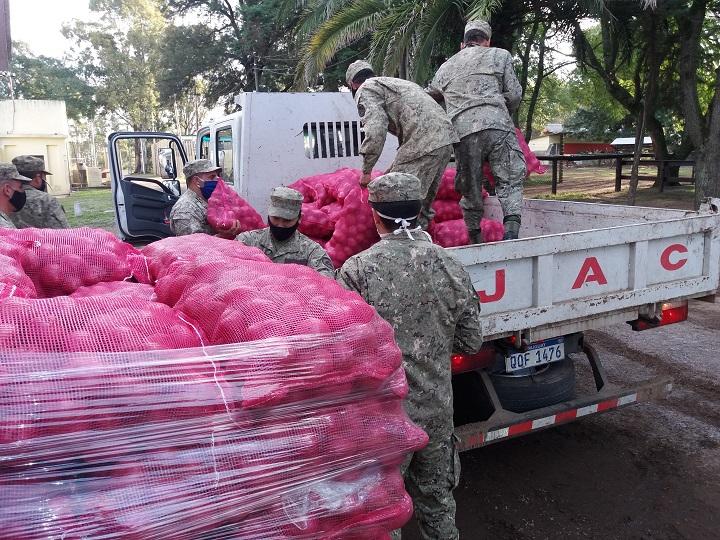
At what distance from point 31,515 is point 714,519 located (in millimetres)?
3059

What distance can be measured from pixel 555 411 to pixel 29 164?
156 inches

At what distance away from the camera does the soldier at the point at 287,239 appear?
320cm

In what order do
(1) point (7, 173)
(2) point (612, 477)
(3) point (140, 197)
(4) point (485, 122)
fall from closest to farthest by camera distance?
(2) point (612, 477) < (1) point (7, 173) < (4) point (485, 122) < (3) point (140, 197)

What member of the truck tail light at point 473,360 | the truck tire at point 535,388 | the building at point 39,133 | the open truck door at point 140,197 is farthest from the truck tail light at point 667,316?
the building at point 39,133

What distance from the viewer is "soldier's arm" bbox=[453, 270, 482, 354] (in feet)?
8.07

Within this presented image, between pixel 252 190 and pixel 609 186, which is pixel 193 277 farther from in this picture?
pixel 609 186

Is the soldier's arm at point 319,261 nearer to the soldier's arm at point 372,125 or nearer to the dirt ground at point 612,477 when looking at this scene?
the soldier's arm at point 372,125

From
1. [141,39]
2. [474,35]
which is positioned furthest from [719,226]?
[141,39]

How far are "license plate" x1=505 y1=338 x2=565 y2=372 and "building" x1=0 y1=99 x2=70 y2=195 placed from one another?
102 ft

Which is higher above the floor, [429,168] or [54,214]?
[429,168]

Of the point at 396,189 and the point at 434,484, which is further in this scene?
the point at 434,484

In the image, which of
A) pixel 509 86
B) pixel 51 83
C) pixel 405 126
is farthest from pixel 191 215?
pixel 51 83

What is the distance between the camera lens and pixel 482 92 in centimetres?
421

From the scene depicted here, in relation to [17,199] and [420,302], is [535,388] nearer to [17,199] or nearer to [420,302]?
[420,302]
